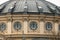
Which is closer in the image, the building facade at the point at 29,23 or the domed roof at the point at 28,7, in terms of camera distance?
the building facade at the point at 29,23

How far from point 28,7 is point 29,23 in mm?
3611

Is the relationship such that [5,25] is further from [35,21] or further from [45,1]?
[45,1]

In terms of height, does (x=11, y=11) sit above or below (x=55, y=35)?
above

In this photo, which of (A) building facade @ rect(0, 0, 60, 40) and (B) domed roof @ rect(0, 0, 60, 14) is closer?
(A) building facade @ rect(0, 0, 60, 40)

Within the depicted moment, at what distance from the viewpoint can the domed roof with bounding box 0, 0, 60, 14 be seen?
6606cm

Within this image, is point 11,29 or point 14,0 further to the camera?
point 14,0

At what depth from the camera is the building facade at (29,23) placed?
64750 mm

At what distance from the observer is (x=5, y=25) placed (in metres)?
66.0

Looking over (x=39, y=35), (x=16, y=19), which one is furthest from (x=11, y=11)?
(x=39, y=35)

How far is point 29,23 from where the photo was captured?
65.2 meters

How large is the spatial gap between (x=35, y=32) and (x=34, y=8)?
4633 mm

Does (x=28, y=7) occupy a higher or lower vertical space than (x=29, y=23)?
higher

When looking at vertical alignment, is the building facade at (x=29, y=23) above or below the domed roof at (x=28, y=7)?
below

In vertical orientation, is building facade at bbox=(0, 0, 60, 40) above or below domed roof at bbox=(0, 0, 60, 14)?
below
